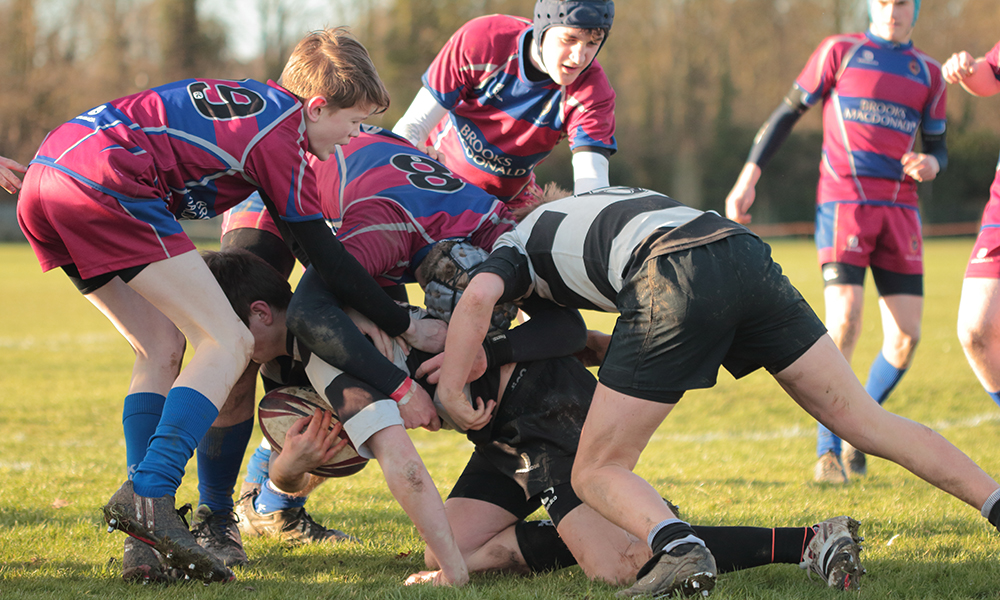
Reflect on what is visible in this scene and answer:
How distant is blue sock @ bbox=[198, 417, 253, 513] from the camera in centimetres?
368

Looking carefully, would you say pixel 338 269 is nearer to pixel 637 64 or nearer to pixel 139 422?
pixel 139 422

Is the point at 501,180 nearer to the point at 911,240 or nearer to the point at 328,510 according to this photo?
the point at 328,510

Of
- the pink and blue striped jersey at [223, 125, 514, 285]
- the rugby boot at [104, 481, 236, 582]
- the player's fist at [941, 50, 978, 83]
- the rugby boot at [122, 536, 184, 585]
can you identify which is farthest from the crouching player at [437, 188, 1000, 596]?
the player's fist at [941, 50, 978, 83]

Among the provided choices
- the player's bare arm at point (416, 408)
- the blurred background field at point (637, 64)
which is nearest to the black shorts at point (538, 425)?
the player's bare arm at point (416, 408)

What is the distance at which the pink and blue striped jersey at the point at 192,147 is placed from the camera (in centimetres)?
296

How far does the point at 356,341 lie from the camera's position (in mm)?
2975

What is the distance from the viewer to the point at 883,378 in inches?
217

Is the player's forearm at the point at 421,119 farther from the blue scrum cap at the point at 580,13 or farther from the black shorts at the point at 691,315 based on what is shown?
the black shorts at the point at 691,315

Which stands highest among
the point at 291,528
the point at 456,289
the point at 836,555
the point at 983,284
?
the point at 456,289

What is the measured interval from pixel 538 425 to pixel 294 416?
3.01ft

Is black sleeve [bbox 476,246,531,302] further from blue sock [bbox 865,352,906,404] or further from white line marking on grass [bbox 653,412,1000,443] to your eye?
white line marking on grass [bbox 653,412,1000,443]

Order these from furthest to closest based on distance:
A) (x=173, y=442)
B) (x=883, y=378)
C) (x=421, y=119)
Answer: (x=883, y=378)
(x=421, y=119)
(x=173, y=442)

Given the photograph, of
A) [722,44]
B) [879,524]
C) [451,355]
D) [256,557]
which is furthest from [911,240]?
[722,44]

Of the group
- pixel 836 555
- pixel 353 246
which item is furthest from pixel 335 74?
pixel 836 555
